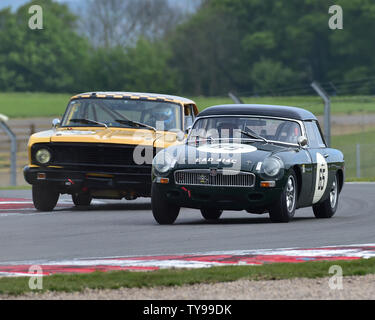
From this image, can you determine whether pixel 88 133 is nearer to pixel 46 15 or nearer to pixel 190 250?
pixel 190 250

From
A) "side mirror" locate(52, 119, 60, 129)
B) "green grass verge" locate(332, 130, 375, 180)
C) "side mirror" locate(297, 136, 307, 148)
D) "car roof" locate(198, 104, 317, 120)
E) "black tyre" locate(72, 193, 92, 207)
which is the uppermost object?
"car roof" locate(198, 104, 317, 120)

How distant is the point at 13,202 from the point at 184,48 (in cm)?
7592

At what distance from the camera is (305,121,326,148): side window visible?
1424 cm

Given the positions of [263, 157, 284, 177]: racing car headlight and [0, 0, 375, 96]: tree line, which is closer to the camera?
[263, 157, 284, 177]: racing car headlight

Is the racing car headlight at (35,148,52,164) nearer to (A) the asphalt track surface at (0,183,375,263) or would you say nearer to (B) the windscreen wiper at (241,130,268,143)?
(A) the asphalt track surface at (0,183,375,263)

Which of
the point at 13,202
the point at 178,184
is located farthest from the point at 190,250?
the point at 13,202

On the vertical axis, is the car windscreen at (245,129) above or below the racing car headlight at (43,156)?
above

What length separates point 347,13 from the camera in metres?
87.7

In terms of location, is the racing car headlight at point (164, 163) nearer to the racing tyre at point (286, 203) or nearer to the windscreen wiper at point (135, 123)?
the racing tyre at point (286, 203)

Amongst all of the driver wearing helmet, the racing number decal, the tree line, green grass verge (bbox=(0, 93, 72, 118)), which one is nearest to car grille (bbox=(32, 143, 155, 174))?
the driver wearing helmet

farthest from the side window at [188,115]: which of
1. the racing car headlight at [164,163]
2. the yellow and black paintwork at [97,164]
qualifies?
the racing car headlight at [164,163]

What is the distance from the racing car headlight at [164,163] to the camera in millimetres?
12695

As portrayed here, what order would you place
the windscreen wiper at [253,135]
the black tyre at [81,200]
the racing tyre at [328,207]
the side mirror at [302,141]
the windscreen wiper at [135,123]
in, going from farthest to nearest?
1. the black tyre at [81,200]
2. the windscreen wiper at [135,123]
3. the racing tyre at [328,207]
4. the side mirror at [302,141]
5. the windscreen wiper at [253,135]

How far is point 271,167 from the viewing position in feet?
40.9
